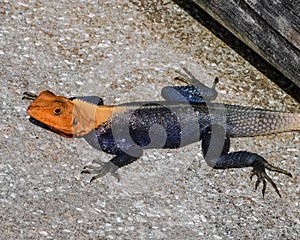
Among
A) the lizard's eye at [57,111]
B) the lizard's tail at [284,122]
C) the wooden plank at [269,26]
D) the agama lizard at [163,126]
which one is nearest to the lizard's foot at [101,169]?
the agama lizard at [163,126]

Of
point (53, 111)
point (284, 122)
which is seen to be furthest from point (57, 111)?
point (284, 122)

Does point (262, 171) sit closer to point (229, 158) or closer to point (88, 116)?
point (229, 158)

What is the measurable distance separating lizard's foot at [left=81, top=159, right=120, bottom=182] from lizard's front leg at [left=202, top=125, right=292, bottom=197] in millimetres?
684

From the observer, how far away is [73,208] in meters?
4.38

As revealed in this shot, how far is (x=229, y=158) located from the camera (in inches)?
190

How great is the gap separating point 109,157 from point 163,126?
0.45m

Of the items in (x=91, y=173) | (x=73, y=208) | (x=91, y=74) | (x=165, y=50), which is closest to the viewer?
(x=73, y=208)

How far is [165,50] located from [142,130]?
A: 111cm

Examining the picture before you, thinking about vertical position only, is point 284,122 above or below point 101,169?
above

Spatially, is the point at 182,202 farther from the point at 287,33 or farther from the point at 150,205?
the point at 287,33

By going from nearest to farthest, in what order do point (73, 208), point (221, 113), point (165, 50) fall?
1. point (73, 208)
2. point (221, 113)
3. point (165, 50)

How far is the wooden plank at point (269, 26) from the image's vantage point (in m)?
4.89

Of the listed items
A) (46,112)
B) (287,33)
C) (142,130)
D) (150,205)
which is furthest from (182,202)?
(287,33)

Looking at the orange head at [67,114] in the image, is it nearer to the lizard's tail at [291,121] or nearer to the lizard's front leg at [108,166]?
the lizard's front leg at [108,166]
